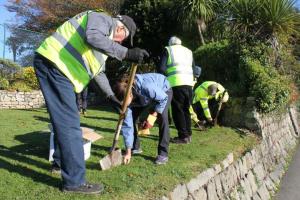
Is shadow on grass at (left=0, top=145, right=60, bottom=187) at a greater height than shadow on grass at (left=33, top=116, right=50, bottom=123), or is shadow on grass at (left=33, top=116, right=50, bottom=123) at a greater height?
shadow on grass at (left=0, top=145, right=60, bottom=187)

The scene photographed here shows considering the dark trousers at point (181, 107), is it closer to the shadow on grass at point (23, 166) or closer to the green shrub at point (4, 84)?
the shadow on grass at point (23, 166)

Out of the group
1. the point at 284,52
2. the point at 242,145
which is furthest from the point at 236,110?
the point at 284,52

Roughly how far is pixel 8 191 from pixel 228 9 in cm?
1063

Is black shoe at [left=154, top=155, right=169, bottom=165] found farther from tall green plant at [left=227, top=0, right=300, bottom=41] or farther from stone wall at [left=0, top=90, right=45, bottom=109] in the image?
stone wall at [left=0, top=90, right=45, bottom=109]

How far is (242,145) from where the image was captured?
916 cm

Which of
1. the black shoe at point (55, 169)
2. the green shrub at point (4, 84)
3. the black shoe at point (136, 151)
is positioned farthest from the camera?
the green shrub at point (4, 84)

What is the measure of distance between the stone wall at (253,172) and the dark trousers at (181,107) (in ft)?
3.05

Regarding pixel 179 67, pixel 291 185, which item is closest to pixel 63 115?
pixel 179 67

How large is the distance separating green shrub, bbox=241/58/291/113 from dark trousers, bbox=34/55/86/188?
21.2 feet

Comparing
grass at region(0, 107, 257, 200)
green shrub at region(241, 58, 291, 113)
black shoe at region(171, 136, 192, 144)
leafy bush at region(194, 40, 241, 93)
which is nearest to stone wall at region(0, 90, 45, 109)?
leafy bush at region(194, 40, 241, 93)

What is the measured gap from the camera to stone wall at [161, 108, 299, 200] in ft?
20.7

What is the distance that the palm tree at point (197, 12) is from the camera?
15.5m

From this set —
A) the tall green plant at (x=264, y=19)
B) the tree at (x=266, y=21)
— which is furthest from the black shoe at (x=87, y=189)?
the tall green plant at (x=264, y=19)

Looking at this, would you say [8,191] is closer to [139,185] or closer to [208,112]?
[139,185]
